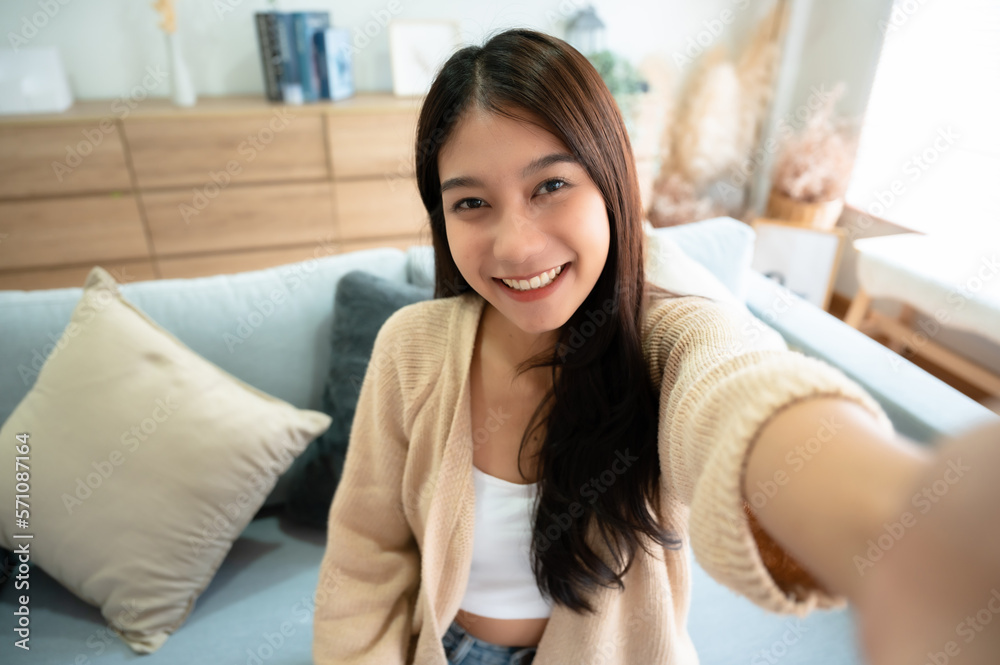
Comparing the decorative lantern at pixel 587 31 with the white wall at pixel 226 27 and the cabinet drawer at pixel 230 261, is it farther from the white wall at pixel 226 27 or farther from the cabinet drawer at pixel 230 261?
the cabinet drawer at pixel 230 261

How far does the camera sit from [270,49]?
2607mm

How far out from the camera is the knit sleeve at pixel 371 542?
2.93 feet

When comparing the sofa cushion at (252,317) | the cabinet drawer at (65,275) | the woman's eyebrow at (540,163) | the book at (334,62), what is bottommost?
the cabinet drawer at (65,275)

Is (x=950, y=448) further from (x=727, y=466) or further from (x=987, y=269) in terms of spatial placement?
(x=987, y=269)

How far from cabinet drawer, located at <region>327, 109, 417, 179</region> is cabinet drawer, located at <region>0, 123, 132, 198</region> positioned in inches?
34.9

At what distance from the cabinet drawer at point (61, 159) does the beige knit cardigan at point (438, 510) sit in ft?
7.47

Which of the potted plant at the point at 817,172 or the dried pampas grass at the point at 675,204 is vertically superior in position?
the potted plant at the point at 817,172

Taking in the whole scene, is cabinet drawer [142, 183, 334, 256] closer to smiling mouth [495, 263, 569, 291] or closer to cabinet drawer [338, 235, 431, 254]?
cabinet drawer [338, 235, 431, 254]

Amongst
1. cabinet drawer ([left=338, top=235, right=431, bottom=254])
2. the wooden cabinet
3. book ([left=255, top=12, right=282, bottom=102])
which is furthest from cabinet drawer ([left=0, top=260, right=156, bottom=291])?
book ([left=255, top=12, right=282, bottom=102])

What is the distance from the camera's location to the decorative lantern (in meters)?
2.97

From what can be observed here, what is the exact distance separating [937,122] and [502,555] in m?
2.85

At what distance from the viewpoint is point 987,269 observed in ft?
7.20

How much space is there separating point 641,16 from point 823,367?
331cm

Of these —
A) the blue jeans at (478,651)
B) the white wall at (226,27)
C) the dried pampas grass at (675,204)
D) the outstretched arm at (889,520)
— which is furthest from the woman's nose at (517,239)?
the dried pampas grass at (675,204)
